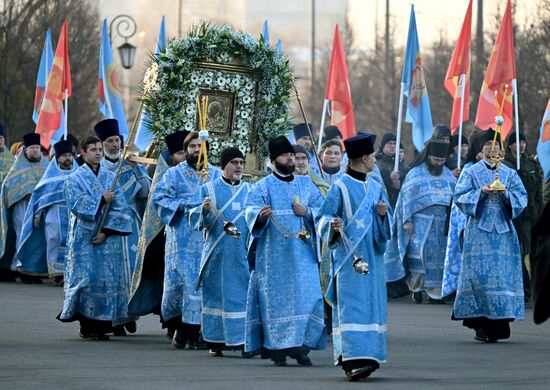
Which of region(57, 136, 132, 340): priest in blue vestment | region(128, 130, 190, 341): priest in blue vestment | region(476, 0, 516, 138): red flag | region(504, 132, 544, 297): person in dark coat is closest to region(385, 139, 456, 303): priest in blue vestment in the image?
region(476, 0, 516, 138): red flag

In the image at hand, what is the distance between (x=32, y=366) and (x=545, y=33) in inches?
787

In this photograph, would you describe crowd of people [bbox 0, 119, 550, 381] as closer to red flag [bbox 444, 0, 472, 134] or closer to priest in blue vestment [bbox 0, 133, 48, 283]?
red flag [bbox 444, 0, 472, 134]

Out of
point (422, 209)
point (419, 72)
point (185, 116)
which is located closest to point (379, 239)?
point (185, 116)

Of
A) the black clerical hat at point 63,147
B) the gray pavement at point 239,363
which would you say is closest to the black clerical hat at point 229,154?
the gray pavement at point 239,363

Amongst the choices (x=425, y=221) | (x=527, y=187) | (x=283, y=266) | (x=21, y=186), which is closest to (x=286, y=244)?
(x=283, y=266)

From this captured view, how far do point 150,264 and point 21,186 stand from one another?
9.35 m

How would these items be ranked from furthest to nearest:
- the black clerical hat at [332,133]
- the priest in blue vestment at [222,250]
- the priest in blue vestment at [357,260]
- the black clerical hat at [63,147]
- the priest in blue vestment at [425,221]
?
the black clerical hat at [63,147]
the black clerical hat at [332,133]
the priest in blue vestment at [425,221]
the priest in blue vestment at [222,250]
the priest in blue vestment at [357,260]

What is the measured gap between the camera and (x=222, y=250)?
47.2 feet

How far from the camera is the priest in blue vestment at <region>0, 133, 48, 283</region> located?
2464 centimetres

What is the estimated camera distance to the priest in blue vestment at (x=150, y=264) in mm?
15594

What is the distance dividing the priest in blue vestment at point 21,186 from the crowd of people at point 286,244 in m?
3.76

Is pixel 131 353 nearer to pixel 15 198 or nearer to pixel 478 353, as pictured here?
pixel 478 353

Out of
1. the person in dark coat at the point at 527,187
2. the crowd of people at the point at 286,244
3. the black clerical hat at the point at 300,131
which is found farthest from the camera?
the black clerical hat at the point at 300,131

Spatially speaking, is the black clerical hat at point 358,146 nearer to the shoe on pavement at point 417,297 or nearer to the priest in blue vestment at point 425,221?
the priest in blue vestment at point 425,221
